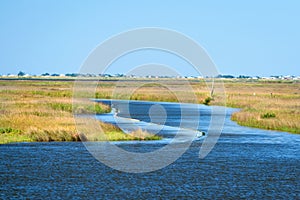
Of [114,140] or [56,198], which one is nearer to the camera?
[56,198]

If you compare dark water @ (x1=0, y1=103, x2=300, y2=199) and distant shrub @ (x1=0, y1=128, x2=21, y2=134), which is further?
distant shrub @ (x1=0, y1=128, x2=21, y2=134)

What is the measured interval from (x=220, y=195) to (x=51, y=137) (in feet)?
48.6

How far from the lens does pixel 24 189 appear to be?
20891 millimetres

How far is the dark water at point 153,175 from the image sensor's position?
20.9 metres

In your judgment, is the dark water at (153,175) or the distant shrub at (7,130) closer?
the dark water at (153,175)

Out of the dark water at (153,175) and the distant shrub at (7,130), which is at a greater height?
the distant shrub at (7,130)

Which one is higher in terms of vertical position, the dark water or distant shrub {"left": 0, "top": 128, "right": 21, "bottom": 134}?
distant shrub {"left": 0, "top": 128, "right": 21, "bottom": 134}

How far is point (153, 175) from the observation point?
24.4 meters

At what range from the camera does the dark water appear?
20891 millimetres

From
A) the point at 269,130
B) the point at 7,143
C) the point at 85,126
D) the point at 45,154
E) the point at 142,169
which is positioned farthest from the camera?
the point at 269,130

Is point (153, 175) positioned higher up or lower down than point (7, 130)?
lower down

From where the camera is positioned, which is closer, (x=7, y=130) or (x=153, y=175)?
(x=153, y=175)

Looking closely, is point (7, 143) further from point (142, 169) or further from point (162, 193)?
point (162, 193)

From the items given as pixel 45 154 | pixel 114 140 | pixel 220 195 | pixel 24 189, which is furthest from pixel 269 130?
pixel 24 189
